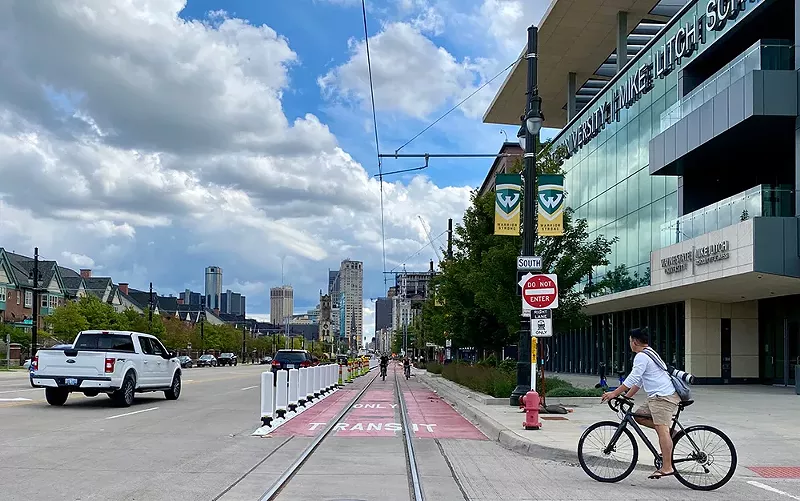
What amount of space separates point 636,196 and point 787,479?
1264 inches

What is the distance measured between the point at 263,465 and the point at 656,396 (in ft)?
17.4

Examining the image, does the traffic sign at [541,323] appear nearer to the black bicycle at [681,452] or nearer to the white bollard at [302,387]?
the black bicycle at [681,452]

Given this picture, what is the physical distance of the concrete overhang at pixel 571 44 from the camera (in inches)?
1700

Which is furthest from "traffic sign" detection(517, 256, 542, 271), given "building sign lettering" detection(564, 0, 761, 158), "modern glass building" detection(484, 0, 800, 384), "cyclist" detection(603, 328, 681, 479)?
"building sign lettering" detection(564, 0, 761, 158)

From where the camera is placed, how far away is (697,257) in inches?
1239

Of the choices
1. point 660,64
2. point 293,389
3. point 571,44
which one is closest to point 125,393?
point 293,389

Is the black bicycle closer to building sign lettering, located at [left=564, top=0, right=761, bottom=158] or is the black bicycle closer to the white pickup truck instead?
the white pickup truck

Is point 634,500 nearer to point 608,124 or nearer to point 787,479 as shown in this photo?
point 787,479

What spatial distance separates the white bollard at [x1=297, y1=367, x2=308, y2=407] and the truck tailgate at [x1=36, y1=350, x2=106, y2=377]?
15.9 ft

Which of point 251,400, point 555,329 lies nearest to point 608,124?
point 555,329

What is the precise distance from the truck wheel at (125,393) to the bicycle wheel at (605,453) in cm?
1438

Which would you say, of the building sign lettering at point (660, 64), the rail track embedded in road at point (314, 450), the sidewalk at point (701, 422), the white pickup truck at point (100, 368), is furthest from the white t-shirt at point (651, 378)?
the building sign lettering at point (660, 64)

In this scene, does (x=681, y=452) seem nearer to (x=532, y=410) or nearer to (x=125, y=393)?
(x=532, y=410)

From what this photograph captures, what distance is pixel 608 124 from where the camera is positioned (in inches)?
1775
